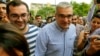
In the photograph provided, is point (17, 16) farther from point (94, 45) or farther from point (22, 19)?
point (94, 45)

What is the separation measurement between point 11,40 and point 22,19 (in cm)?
209

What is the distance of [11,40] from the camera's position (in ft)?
4.34

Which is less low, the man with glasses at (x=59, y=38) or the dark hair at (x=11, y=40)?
the dark hair at (x=11, y=40)

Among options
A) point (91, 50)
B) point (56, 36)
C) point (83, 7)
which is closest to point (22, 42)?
point (91, 50)

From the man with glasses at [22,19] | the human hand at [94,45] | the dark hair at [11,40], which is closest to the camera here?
the dark hair at [11,40]

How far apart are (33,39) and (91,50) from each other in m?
1.54

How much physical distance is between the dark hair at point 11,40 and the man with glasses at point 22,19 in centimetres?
196

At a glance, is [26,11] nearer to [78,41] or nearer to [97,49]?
[78,41]

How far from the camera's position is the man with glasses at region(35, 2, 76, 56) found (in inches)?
144

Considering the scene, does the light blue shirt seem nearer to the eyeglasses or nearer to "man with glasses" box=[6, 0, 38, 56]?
"man with glasses" box=[6, 0, 38, 56]

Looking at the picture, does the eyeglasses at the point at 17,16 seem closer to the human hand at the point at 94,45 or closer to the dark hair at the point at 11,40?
the human hand at the point at 94,45

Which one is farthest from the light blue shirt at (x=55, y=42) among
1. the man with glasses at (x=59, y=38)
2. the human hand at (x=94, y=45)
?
the human hand at (x=94, y=45)

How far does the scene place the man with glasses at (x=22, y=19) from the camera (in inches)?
134

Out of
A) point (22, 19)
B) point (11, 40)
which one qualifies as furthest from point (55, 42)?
point (11, 40)
